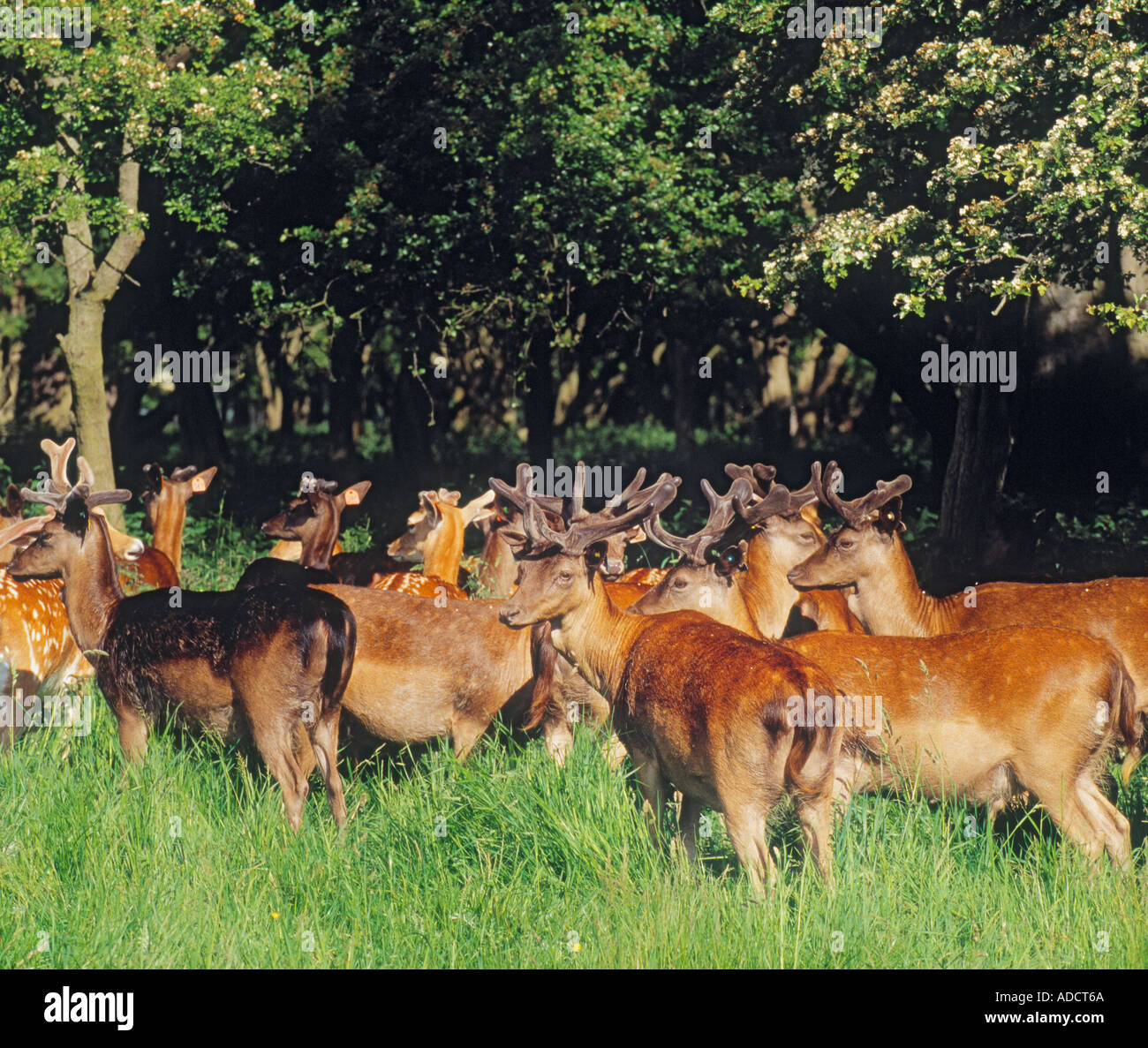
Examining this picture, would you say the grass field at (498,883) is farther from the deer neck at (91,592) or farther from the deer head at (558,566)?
the deer neck at (91,592)

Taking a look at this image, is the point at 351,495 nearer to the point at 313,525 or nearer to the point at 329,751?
the point at 313,525

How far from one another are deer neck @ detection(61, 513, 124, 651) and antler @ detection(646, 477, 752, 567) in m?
2.87

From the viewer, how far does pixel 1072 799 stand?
6027 millimetres

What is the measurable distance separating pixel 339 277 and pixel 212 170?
160cm

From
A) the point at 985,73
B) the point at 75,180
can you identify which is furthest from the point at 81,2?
the point at 985,73

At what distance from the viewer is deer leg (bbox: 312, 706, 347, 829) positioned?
6984 millimetres

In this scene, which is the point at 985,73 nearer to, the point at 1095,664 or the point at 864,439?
the point at 1095,664

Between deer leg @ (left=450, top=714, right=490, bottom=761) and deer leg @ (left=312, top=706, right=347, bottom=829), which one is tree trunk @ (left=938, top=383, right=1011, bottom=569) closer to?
deer leg @ (left=450, top=714, right=490, bottom=761)

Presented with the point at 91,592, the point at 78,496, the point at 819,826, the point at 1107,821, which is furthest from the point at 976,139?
the point at 91,592

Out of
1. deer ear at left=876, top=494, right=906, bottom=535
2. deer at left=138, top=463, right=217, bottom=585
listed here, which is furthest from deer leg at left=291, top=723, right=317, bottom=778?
deer at left=138, top=463, right=217, bottom=585

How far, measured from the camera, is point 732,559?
32.8ft

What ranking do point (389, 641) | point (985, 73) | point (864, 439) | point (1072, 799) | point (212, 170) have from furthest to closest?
point (864, 439) → point (212, 170) → point (985, 73) → point (389, 641) → point (1072, 799)

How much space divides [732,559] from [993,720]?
3.95 metres

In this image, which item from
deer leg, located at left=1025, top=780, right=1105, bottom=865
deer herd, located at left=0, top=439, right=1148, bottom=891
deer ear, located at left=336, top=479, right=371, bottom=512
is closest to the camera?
deer herd, located at left=0, top=439, right=1148, bottom=891
